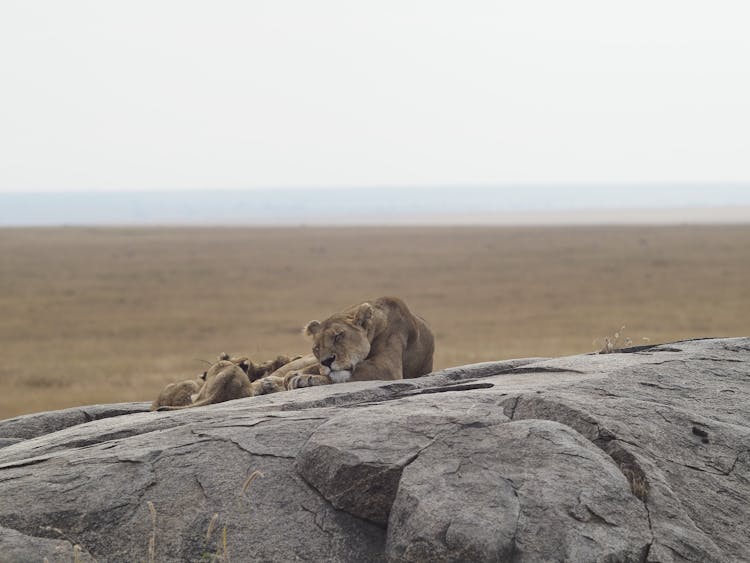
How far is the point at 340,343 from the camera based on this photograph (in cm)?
875

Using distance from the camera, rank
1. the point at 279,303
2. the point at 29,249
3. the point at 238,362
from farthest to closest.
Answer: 1. the point at 29,249
2. the point at 279,303
3. the point at 238,362

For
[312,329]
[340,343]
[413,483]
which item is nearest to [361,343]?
[340,343]

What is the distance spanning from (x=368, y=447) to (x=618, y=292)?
3330 cm

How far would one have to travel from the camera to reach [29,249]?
71.8 m

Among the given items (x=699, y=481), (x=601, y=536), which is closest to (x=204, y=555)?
(x=601, y=536)

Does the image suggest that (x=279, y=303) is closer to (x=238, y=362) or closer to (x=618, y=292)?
(x=618, y=292)

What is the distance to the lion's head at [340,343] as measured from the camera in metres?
8.70

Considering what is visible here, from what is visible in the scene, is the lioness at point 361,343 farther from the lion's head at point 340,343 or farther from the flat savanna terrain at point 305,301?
the flat savanna terrain at point 305,301

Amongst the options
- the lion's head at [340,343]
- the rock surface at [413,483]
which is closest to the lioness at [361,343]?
the lion's head at [340,343]

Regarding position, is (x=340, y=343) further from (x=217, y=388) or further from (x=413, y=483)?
(x=413, y=483)

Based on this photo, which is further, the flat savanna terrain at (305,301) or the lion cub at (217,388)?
the flat savanna terrain at (305,301)

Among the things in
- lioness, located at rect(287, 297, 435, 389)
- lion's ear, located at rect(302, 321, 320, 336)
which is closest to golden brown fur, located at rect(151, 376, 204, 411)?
lioness, located at rect(287, 297, 435, 389)

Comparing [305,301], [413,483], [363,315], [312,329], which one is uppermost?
[363,315]

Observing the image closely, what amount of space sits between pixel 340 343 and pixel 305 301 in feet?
94.0
